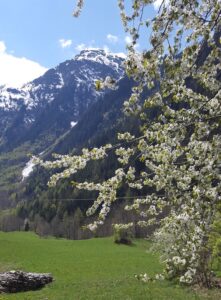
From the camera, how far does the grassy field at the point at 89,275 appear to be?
87.7ft

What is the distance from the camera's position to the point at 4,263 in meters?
45.7

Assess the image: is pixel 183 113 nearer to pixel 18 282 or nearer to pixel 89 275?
pixel 18 282

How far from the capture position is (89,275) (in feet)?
127

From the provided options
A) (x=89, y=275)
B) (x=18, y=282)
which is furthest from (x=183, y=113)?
(x=89, y=275)

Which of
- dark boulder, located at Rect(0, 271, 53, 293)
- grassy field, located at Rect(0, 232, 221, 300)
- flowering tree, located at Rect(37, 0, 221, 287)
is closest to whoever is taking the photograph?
flowering tree, located at Rect(37, 0, 221, 287)

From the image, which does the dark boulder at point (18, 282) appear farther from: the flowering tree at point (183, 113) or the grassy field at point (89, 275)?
the flowering tree at point (183, 113)

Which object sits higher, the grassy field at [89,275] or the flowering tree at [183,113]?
the flowering tree at [183,113]

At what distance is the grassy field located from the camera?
87.7ft

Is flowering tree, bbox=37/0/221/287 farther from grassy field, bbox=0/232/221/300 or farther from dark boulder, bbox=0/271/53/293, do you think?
dark boulder, bbox=0/271/53/293

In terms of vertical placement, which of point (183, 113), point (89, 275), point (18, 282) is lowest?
point (89, 275)

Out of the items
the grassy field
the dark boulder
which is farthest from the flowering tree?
the dark boulder

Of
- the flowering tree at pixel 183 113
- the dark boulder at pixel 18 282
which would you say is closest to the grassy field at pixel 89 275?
the dark boulder at pixel 18 282

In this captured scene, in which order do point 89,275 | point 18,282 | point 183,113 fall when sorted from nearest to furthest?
point 183,113 → point 18,282 → point 89,275

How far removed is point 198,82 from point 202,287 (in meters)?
24.1
